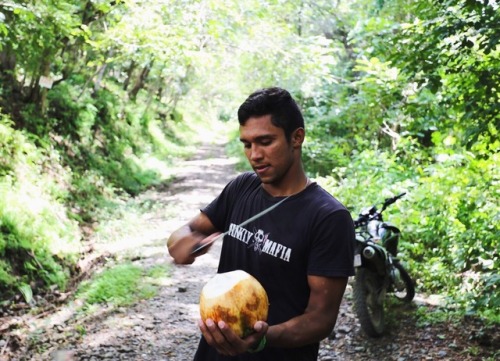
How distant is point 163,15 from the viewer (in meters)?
10.7

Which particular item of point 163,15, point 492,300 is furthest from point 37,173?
point 492,300

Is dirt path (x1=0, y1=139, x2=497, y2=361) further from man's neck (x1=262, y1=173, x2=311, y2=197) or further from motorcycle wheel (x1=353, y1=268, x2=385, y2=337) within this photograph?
man's neck (x1=262, y1=173, x2=311, y2=197)

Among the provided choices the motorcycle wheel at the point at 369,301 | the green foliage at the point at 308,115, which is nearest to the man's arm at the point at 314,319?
the green foliage at the point at 308,115

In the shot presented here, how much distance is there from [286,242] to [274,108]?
497 mm

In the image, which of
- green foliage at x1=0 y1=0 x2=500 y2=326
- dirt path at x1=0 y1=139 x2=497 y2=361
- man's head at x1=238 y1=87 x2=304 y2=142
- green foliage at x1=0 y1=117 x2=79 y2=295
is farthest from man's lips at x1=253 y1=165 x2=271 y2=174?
green foliage at x1=0 y1=117 x2=79 y2=295

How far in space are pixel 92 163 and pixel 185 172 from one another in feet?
16.9

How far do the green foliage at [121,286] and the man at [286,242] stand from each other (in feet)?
13.5

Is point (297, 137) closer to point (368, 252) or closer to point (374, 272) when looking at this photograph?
point (368, 252)

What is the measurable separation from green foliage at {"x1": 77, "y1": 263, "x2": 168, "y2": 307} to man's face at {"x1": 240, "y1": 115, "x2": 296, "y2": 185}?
4.33 m

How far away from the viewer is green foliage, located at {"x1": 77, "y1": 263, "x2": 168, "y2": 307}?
583cm

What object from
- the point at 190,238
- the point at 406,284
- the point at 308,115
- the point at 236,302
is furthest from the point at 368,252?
the point at 308,115

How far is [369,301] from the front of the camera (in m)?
4.72

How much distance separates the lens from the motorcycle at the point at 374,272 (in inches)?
181

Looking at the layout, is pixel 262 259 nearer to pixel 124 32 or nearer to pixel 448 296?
pixel 448 296
